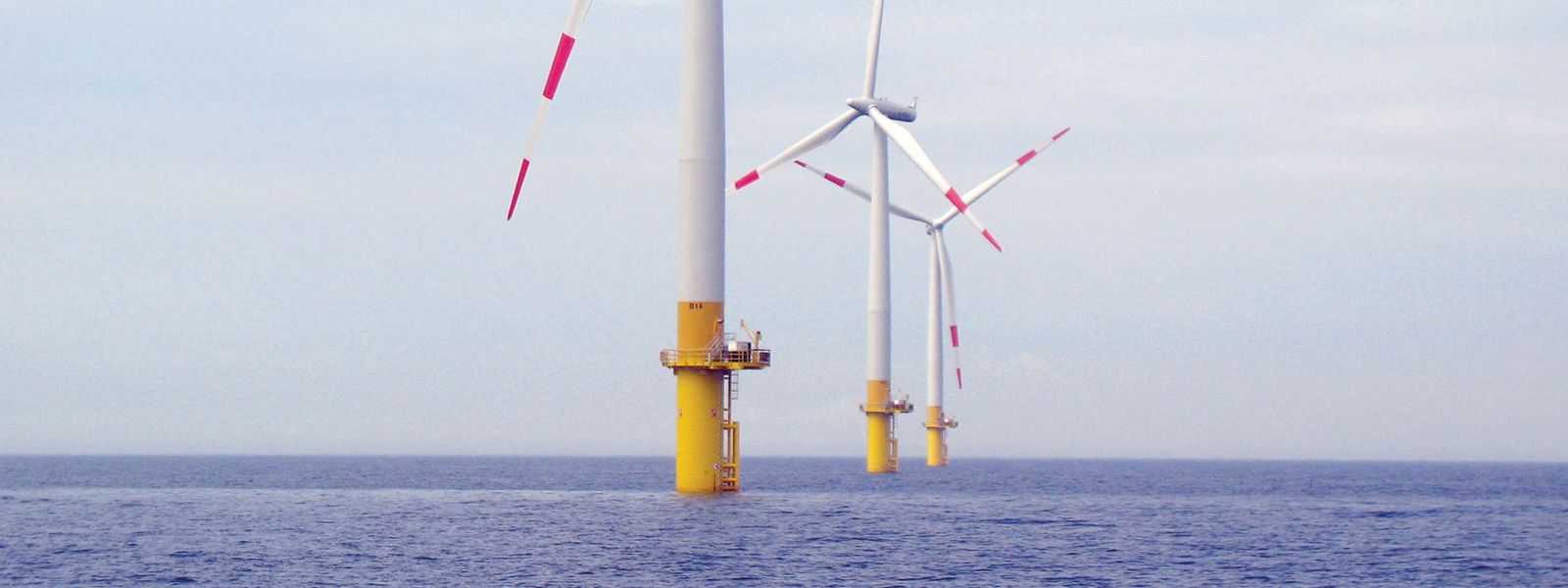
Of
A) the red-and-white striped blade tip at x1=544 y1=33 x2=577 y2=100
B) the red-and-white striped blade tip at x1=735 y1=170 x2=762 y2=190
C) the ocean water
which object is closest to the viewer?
the ocean water

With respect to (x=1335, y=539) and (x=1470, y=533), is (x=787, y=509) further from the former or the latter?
(x=1470, y=533)

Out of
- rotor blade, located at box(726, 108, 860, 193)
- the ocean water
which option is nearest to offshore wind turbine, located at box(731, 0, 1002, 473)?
rotor blade, located at box(726, 108, 860, 193)

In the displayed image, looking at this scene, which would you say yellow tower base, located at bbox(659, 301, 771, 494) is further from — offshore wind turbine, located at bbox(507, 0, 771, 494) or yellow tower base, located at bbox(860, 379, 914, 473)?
yellow tower base, located at bbox(860, 379, 914, 473)

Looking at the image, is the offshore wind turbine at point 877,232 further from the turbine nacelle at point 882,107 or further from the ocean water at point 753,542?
the ocean water at point 753,542

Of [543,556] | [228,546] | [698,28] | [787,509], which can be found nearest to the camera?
[543,556]

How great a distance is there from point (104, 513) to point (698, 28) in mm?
51772

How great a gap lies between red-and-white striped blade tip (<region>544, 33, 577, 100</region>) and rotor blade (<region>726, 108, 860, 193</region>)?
139 ft

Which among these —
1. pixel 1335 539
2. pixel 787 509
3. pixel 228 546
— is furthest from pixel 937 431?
pixel 228 546

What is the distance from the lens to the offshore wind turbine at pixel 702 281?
8962cm

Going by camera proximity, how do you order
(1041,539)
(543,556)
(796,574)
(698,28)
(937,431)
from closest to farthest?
(796,574) < (543,556) < (1041,539) < (698,28) < (937,431)

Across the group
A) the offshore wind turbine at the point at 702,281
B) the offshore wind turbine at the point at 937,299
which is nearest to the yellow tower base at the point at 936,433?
the offshore wind turbine at the point at 937,299

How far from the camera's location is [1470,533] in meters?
98.6

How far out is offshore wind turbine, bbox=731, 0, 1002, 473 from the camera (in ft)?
457

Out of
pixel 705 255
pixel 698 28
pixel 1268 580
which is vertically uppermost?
pixel 698 28
